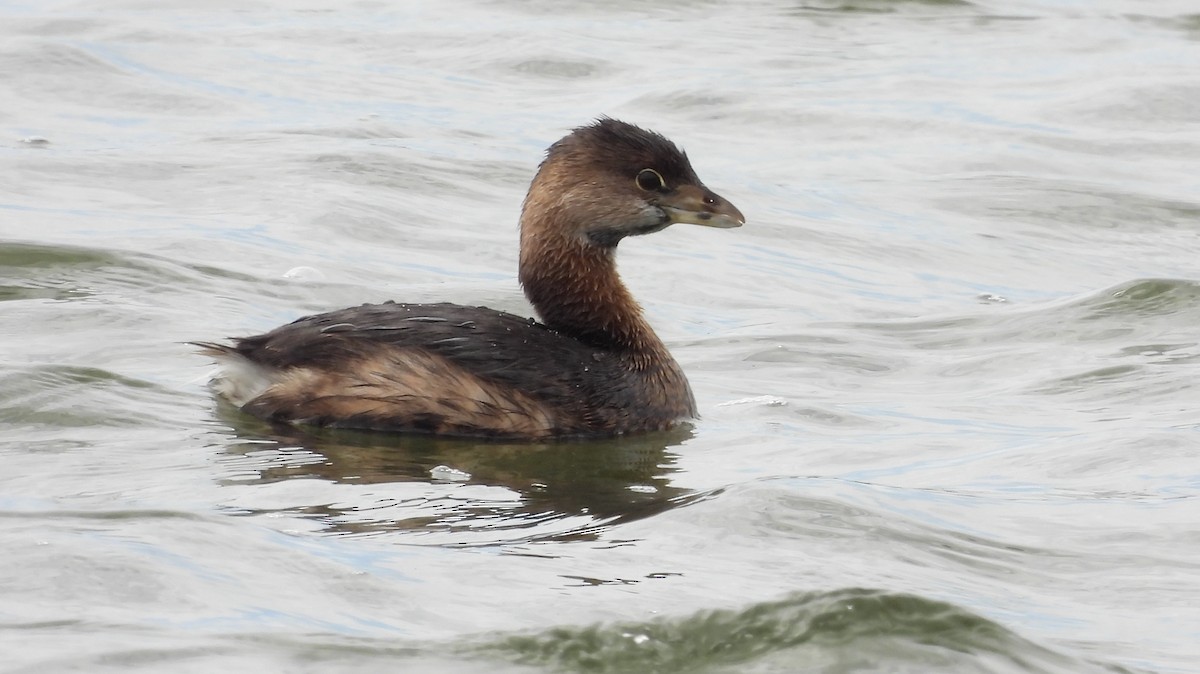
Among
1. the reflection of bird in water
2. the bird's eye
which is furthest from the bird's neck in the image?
the reflection of bird in water

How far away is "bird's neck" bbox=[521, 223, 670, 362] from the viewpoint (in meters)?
8.19

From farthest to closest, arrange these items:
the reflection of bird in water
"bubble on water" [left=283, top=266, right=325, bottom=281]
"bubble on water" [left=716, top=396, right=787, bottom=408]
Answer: "bubble on water" [left=283, top=266, right=325, bottom=281]
"bubble on water" [left=716, top=396, right=787, bottom=408]
the reflection of bird in water

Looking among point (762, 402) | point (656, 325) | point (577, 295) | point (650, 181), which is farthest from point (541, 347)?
point (656, 325)

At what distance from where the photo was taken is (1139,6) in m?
18.6

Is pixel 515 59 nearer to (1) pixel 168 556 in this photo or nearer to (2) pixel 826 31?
(2) pixel 826 31

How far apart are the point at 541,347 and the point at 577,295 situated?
48 cm

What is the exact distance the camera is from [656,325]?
9.97 metres

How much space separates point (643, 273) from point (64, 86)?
5306 millimetres

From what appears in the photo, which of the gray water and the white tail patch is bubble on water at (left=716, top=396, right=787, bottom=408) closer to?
the gray water

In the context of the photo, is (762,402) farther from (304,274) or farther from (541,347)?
(304,274)

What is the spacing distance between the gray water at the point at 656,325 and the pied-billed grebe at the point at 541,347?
15 centimetres

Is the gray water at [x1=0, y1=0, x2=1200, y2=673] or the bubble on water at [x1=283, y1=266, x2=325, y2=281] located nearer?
the gray water at [x1=0, y1=0, x2=1200, y2=673]

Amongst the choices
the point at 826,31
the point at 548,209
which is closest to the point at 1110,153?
the point at 826,31

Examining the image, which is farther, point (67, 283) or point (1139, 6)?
point (1139, 6)
